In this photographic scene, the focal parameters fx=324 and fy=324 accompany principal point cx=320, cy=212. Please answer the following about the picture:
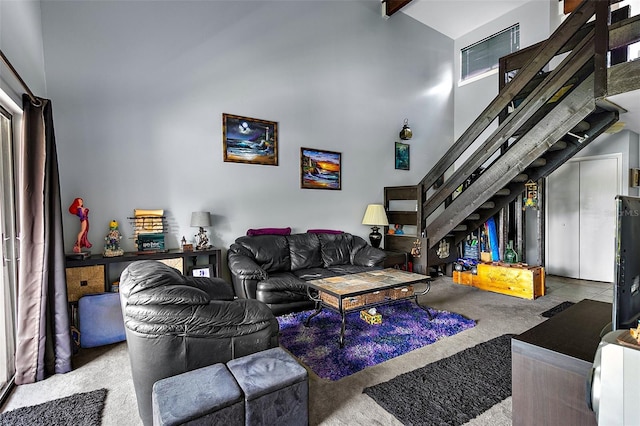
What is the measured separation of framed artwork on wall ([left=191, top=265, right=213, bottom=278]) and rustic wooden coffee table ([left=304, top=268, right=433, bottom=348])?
4.15ft

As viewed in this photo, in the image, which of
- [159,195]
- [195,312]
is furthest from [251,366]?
[159,195]

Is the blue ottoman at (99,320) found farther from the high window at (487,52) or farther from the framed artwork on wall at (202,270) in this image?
the high window at (487,52)

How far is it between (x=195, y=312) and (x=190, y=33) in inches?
145

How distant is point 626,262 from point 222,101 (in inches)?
170

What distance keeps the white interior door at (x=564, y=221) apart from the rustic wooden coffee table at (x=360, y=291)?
370cm

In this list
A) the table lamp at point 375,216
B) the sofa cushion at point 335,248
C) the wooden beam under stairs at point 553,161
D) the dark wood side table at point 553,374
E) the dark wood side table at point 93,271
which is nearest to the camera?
the dark wood side table at point 553,374

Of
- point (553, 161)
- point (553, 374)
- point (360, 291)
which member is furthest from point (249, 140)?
point (553, 161)

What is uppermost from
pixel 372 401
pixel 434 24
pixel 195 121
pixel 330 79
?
pixel 434 24

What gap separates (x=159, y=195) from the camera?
153 inches

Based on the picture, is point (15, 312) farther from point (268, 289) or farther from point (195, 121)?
point (195, 121)

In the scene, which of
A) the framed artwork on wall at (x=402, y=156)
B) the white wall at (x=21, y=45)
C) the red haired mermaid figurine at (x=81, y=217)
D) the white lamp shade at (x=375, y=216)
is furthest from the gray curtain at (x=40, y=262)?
the framed artwork on wall at (x=402, y=156)

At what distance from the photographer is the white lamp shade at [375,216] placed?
532 centimetres

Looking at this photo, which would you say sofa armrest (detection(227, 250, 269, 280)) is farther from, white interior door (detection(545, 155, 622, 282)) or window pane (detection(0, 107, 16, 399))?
white interior door (detection(545, 155, 622, 282))

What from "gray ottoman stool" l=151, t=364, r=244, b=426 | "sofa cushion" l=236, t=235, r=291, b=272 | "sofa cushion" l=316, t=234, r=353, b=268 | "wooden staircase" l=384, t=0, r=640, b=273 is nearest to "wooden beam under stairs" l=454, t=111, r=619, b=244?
"wooden staircase" l=384, t=0, r=640, b=273
